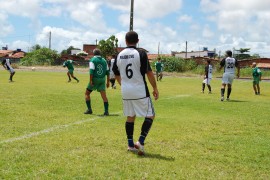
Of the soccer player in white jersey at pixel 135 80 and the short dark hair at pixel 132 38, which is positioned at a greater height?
the short dark hair at pixel 132 38

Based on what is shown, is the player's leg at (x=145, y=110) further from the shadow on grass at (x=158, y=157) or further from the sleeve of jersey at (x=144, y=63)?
the sleeve of jersey at (x=144, y=63)

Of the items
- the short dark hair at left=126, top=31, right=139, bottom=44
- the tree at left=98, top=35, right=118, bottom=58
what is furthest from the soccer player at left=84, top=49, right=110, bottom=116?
the tree at left=98, top=35, right=118, bottom=58

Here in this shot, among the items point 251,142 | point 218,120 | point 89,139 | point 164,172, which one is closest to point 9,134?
point 89,139

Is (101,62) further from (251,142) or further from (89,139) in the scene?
(251,142)

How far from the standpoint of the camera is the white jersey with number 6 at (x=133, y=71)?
6.12 metres

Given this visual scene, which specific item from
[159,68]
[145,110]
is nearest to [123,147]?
[145,110]

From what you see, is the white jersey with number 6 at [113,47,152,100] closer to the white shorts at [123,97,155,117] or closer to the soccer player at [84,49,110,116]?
the white shorts at [123,97,155,117]

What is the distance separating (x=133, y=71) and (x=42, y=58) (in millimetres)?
76289

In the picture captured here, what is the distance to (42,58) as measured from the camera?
79812 millimetres

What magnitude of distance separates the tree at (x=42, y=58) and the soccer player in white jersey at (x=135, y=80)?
70.6 meters

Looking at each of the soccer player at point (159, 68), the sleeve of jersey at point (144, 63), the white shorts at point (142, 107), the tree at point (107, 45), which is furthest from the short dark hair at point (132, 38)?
the tree at point (107, 45)

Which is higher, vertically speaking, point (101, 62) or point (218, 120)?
point (101, 62)

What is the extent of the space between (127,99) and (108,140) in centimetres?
116

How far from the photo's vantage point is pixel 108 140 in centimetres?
712
